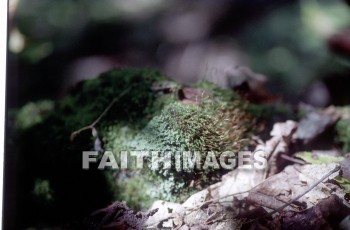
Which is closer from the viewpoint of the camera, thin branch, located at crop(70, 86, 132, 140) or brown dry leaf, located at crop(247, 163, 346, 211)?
brown dry leaf, located at crop(247, 163, 346, 211)

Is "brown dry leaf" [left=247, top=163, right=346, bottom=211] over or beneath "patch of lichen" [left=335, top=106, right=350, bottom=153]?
beneath

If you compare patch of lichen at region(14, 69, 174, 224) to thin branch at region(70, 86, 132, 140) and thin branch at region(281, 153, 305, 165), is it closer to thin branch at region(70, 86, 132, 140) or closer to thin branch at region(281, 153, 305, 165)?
thin branch at region(70, 86, 132, 140)

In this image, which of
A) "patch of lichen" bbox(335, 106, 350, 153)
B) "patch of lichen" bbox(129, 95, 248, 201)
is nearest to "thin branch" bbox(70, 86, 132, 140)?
"patch of lichen" bbox(129, 95, 248, 201)

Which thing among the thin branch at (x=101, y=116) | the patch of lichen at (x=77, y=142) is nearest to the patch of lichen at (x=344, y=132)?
the patch of lichen at (x=77, y=142)

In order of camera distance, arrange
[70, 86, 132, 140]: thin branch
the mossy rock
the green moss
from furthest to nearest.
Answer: the green moss < [70, 86, 132, 140]: thin branch < the mossy rock

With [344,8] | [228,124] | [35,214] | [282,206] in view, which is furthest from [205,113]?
[344,8]

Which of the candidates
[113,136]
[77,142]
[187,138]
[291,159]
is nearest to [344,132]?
[291,159]

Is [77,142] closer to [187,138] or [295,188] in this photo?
[187,138]

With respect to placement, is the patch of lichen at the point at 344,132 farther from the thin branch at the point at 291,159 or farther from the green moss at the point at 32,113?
the green moss at the point at 32,113
